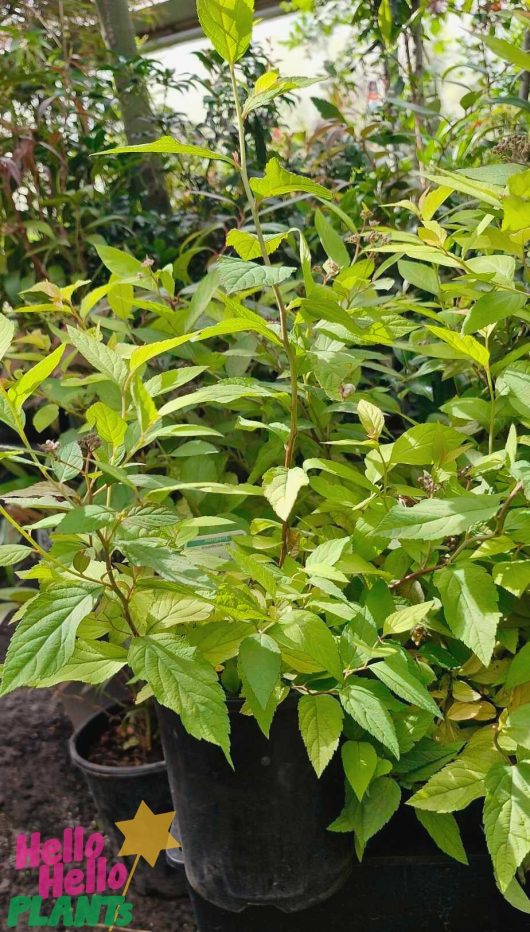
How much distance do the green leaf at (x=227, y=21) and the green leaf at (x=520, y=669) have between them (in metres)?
0.59

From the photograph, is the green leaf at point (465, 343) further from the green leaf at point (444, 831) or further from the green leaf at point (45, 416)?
the green leaf at point (45, 416)

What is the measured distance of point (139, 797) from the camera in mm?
1282

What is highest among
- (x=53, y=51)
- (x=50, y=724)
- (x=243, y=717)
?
(x=53, y=51)

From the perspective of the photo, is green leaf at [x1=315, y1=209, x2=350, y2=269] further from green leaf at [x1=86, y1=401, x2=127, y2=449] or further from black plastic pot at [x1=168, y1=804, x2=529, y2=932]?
black plastic pot at [x1=168, y1=804, x2=529, y2=932]

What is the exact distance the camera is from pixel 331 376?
0.72 metres

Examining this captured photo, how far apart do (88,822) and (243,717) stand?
900 millimetres

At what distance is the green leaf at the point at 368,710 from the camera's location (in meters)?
0.64

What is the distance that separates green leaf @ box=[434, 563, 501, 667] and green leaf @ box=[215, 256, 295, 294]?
0.94ft

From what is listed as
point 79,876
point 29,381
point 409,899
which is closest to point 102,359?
point 29,381

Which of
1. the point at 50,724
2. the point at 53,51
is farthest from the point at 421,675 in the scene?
the point at 53,51

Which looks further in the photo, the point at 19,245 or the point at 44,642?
the point at 19,245

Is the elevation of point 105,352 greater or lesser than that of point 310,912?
greater

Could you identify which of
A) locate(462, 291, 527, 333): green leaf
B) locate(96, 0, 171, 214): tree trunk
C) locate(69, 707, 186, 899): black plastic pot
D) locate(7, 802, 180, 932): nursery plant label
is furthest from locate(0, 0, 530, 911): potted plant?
locate(96, 0, 171, 214): tree trunk

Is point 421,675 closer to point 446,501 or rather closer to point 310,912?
point 446,501
